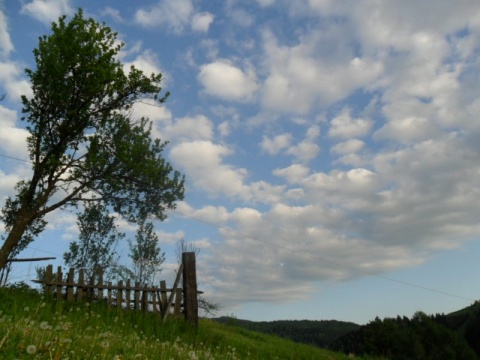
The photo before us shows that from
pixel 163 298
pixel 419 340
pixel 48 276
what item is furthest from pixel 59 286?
pixel 419 340

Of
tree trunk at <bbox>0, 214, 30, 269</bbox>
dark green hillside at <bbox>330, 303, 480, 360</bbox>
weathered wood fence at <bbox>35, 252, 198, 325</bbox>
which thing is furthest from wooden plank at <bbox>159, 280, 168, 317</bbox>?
dark green hillside at <bbox>330, 303, 480, 360</bbox>

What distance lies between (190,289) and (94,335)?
28.1 ft

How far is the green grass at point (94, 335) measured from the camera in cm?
461

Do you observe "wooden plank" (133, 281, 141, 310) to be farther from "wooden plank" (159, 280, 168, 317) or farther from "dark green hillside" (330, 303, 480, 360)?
"dark green hillside" (330, 303, 480, 360)

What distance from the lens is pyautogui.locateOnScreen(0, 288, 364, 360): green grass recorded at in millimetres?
4609

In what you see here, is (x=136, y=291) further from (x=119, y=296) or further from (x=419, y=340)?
(x=419, y=340)

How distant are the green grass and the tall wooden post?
74 cm

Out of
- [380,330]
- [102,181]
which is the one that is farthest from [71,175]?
[380,330]

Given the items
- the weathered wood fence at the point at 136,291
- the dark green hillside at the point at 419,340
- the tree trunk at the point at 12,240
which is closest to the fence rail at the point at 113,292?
the weathered wood fence at the point at 136,291

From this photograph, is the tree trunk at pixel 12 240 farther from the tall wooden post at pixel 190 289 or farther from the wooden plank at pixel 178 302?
the tall wooden post at pixel 190 289

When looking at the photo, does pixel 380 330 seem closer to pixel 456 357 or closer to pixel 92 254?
pixel 456 357

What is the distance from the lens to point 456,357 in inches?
2675

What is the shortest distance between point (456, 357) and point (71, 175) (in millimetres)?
69994

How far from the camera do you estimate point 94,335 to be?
20.8ft
